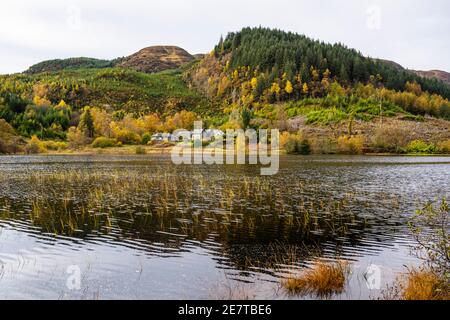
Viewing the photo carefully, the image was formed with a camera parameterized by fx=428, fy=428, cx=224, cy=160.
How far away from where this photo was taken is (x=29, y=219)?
2945 centimetres

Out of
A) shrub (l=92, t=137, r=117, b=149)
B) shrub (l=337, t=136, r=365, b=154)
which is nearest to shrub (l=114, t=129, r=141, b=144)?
shrub (l=92, t=137, r=117, b=149)

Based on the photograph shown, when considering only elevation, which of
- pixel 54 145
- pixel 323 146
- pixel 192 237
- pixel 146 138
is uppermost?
pixel 146 138

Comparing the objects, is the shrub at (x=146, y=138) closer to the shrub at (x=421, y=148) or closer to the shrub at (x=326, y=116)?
the shrub at (x=326, y=116)

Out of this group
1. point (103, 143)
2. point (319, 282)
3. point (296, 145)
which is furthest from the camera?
point (103, 143)

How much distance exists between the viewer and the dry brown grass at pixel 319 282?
14875mm

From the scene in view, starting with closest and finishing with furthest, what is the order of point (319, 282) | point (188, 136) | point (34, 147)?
1. point (319, 282)
2. point (34, 147)
3. point (188, 136)

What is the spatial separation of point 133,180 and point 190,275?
127 feet

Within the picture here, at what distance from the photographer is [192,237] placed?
23562 millimetres

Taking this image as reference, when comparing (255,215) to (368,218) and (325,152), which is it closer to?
(368,218)

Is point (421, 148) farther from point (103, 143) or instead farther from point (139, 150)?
point (103, 143)

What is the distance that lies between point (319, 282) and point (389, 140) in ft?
423

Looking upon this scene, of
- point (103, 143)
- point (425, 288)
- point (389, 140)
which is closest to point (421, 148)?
point (389, 140)

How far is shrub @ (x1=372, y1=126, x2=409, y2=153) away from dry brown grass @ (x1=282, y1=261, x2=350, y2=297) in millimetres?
125122
